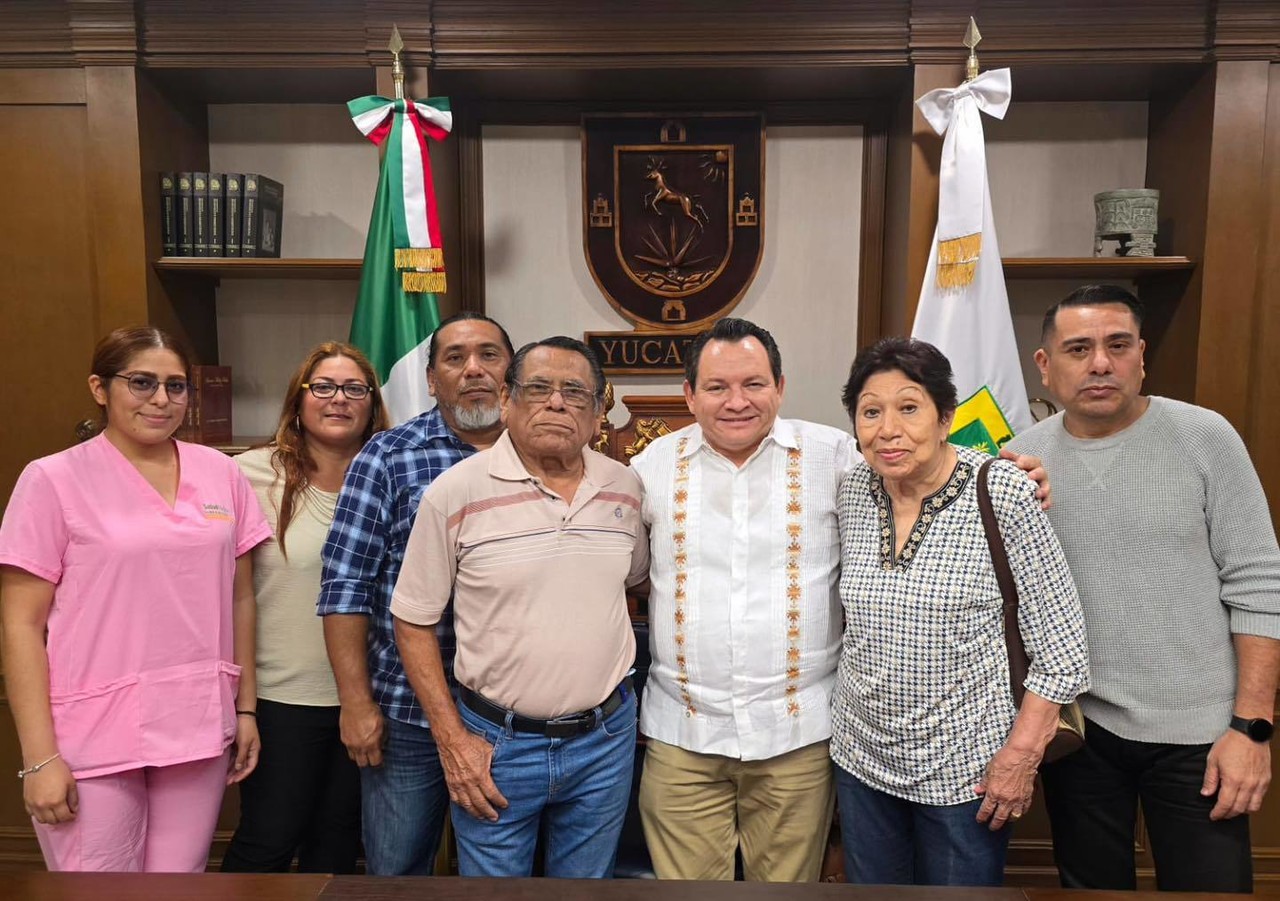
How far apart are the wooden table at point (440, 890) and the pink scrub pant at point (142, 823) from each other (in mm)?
432

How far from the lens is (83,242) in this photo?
2525 mm

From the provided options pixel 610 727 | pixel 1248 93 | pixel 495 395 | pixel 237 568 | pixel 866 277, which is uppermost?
pixel 1248 93

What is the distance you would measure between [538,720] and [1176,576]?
4.02 feet

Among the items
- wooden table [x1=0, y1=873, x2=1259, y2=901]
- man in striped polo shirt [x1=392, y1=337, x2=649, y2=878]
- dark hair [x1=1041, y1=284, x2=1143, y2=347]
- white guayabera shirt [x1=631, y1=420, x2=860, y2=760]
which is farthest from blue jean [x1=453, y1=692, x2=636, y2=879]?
dark hair [x1=1041, y1=284, x2=1143, y2=347]

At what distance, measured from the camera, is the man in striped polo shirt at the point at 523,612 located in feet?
4.94

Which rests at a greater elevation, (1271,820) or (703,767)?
(703,767)

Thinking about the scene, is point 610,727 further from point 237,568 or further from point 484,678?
point 237,568

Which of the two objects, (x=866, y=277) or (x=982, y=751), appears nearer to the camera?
(x=982, y=751)

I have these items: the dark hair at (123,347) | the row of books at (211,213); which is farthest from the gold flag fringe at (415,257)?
the dark hair at (123,347)

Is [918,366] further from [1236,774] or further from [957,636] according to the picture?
[1236,774]

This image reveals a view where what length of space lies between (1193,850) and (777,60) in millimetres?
2245

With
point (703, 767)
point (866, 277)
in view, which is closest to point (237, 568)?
point (703, 767)

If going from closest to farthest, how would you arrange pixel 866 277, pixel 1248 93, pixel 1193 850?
pixel 1193 850, pixel 1248 93, pixel 866 277

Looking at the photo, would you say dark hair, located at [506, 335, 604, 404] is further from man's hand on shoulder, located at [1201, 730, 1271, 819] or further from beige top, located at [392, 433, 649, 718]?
man's hand on shoulder, located at [1201, 730, 1271, 819]
